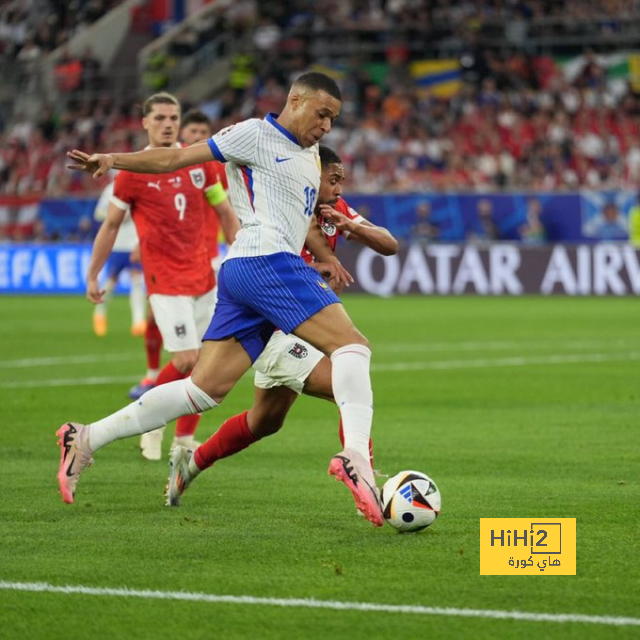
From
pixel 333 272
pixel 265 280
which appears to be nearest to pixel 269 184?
pixel 265 280

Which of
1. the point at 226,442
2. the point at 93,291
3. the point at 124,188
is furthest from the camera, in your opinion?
the point at 93,291

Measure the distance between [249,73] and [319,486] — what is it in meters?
32.4

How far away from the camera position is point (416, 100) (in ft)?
120

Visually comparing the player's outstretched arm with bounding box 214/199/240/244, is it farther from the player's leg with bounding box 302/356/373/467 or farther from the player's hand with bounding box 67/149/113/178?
the player's hand with bounding box 67/149/113/178

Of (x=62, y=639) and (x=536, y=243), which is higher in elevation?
(x=536, y=243)

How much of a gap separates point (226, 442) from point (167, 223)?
3.09m

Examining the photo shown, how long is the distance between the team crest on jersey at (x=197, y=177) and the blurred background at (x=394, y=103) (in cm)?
1853

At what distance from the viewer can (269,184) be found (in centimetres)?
719

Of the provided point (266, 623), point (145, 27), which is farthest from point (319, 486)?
point (145, 27)

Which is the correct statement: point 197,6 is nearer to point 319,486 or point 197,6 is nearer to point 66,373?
point 66,373

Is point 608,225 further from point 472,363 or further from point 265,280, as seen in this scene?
point 265,280

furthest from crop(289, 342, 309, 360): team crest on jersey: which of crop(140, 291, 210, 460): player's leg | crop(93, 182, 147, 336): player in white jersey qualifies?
crop(93, 182, 147, 336): player in white jersey

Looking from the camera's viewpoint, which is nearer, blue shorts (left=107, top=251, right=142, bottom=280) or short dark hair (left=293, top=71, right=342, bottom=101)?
short dark hair (left=293, top=71, right=342, bottom=101)

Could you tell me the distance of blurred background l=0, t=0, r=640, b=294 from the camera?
31.8 meters
